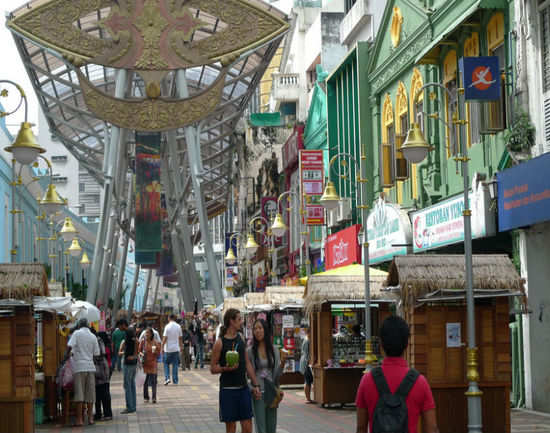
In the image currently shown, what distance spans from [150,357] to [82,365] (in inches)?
187

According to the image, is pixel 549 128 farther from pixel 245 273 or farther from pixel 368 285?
pixel 245 273

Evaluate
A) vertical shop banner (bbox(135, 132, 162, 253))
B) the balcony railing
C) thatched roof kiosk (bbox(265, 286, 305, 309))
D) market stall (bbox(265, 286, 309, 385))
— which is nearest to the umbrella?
market stall (bbox(265, 286, 309, 385))

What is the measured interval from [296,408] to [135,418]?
10.8 feet

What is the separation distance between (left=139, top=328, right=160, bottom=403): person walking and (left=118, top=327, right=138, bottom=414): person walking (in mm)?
1737

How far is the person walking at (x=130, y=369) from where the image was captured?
20.4 m

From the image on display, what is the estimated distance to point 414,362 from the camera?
14.6 meters

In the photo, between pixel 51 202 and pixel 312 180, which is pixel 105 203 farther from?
pixel 51 202

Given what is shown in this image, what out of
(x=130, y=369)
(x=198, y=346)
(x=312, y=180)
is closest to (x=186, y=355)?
(x=198, y=346)

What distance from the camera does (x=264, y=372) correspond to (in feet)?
40.0

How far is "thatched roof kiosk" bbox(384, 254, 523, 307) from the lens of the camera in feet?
47.3

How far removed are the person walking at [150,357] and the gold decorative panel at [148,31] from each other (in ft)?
56.7

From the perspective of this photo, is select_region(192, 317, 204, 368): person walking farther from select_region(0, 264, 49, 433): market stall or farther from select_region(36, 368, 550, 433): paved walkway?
select_region(0, 264, 49, 433): market stall

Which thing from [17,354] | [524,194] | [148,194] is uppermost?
[148,194]

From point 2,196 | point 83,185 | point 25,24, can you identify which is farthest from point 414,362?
point 83,185
